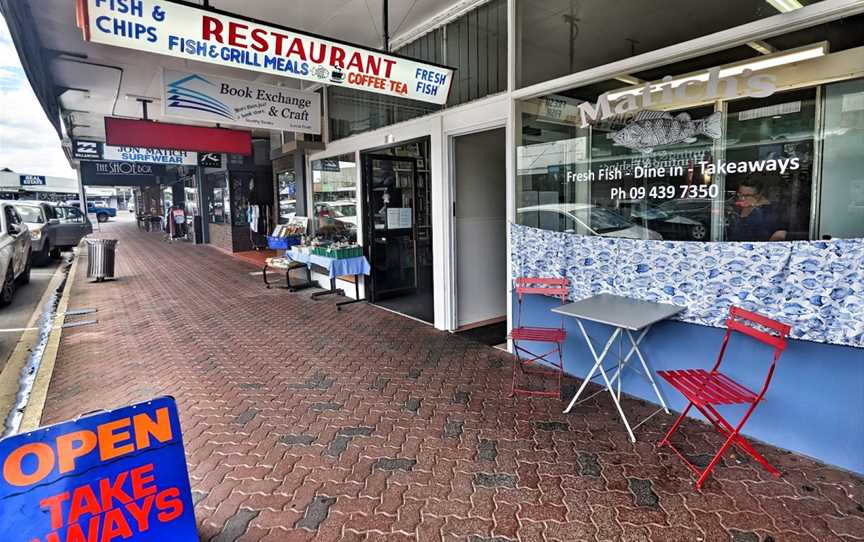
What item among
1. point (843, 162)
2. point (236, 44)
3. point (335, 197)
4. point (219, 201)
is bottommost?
point (843, 162)

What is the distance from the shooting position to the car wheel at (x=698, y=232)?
10.6 feet

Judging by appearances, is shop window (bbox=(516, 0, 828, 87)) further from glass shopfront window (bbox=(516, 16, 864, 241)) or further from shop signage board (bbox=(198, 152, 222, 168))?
shop signage board (bbox=(198, 152, 222, 168))

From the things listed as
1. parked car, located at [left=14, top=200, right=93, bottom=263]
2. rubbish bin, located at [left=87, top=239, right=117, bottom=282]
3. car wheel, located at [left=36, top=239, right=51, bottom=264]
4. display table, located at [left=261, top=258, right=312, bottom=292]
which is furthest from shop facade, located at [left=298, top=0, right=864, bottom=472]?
car wheel, located at [left=36, top=239, right=51, bottom=264]

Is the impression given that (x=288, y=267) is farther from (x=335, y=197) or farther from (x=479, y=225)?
(x=479, y=225)

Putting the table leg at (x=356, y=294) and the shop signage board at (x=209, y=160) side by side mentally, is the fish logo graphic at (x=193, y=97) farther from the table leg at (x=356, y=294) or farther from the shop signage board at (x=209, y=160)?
the shop signage board at (x=209, y=160)

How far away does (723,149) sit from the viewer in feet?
10.2

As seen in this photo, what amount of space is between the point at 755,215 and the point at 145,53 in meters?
7.59

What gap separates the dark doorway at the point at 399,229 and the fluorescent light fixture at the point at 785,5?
147 inches

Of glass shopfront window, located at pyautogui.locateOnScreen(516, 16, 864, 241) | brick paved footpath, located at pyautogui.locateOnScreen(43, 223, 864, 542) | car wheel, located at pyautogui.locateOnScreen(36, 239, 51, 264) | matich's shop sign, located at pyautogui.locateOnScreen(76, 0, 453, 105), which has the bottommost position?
brick paved footpath, located at pyautogui.locateOnScreen(43, 223, 864, 542)

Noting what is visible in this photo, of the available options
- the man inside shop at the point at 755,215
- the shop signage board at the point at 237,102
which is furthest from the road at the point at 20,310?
the man inside shop at the point at 755,215

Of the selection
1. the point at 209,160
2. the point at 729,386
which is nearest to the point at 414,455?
the point at 729,386

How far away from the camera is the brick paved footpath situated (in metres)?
2.28

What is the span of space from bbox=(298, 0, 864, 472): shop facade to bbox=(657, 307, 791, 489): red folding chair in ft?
0.60

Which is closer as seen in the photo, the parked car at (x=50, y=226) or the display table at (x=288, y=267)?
the display table at (x=288, y=267)
